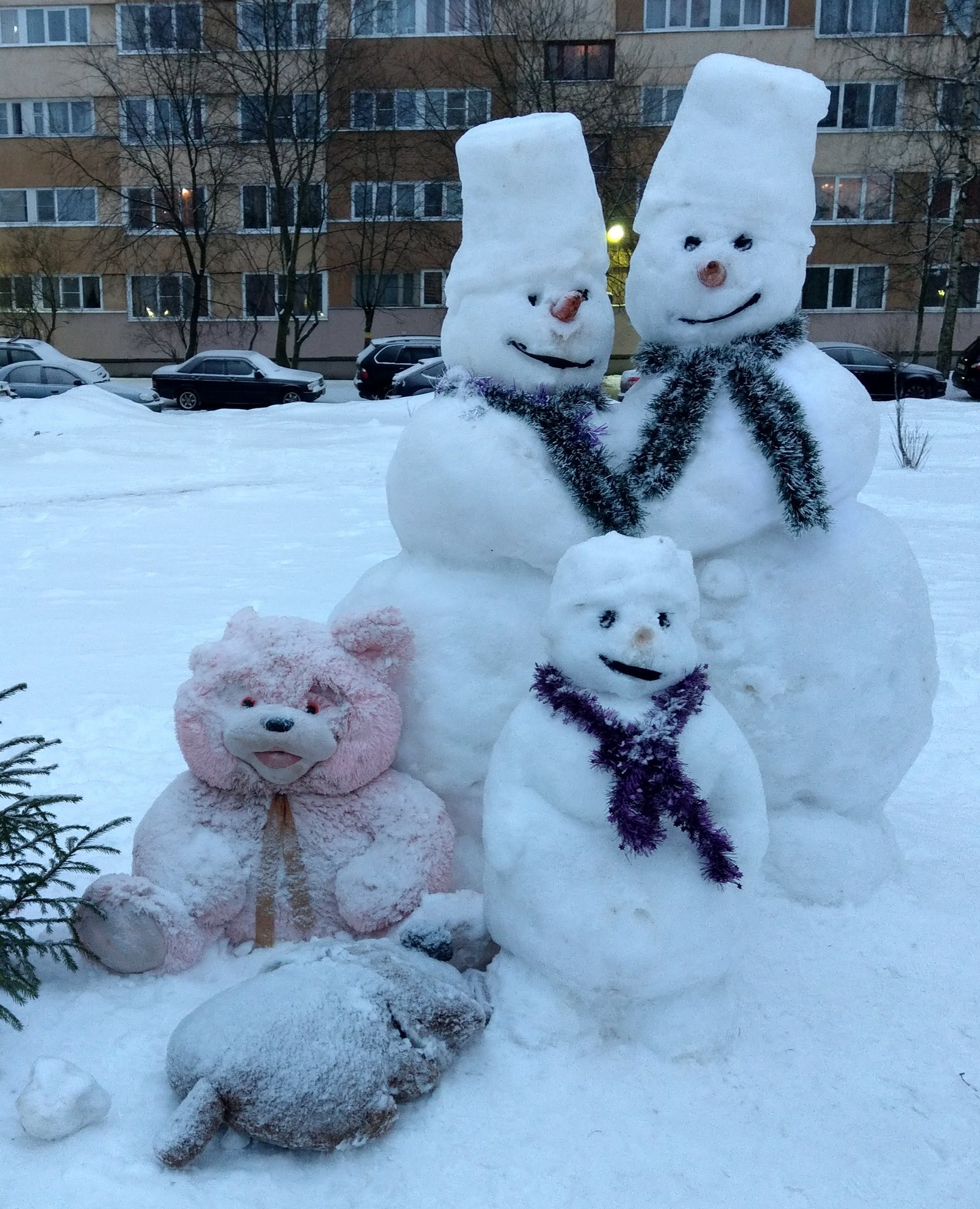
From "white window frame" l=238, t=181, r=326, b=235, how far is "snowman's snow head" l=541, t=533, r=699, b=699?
2455 centimetres

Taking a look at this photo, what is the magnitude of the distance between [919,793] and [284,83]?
81.6ft

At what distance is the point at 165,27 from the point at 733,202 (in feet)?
82.6

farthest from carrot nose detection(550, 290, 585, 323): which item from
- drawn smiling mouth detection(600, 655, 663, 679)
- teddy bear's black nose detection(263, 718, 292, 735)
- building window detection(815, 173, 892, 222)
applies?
building window detection(815, 173, 892, 222)

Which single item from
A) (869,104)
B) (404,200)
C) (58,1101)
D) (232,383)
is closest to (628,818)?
(58,1101)

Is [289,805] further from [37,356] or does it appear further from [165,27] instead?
A: [165,27]

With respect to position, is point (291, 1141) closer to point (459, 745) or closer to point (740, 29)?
point (459, 745)

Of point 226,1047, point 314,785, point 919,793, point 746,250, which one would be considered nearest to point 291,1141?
point 226,1047

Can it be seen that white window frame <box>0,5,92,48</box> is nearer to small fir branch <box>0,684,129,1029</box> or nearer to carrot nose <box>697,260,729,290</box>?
carrot nose <box>697,260,729,290</box>

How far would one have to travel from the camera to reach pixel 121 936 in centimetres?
265

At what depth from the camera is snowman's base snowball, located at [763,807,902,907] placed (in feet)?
9.86

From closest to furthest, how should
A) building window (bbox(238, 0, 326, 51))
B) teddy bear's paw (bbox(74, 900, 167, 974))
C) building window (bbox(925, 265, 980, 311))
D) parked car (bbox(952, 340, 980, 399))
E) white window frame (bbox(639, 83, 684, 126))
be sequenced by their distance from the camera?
teddy bear's paw (bbox(74, 900, 167, 974)) < parked car (bbox(952, 340, 980, 399)) < building window (bbox(238, 0, 326, 51)) < white window frame (bbox(639, 83, 684, 126)) < building window (bbox(925, 265, 980, 311))

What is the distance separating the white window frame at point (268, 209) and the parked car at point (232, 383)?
21.4 feet

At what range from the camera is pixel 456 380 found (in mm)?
3004

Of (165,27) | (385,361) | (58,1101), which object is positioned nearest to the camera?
(58,1101)
